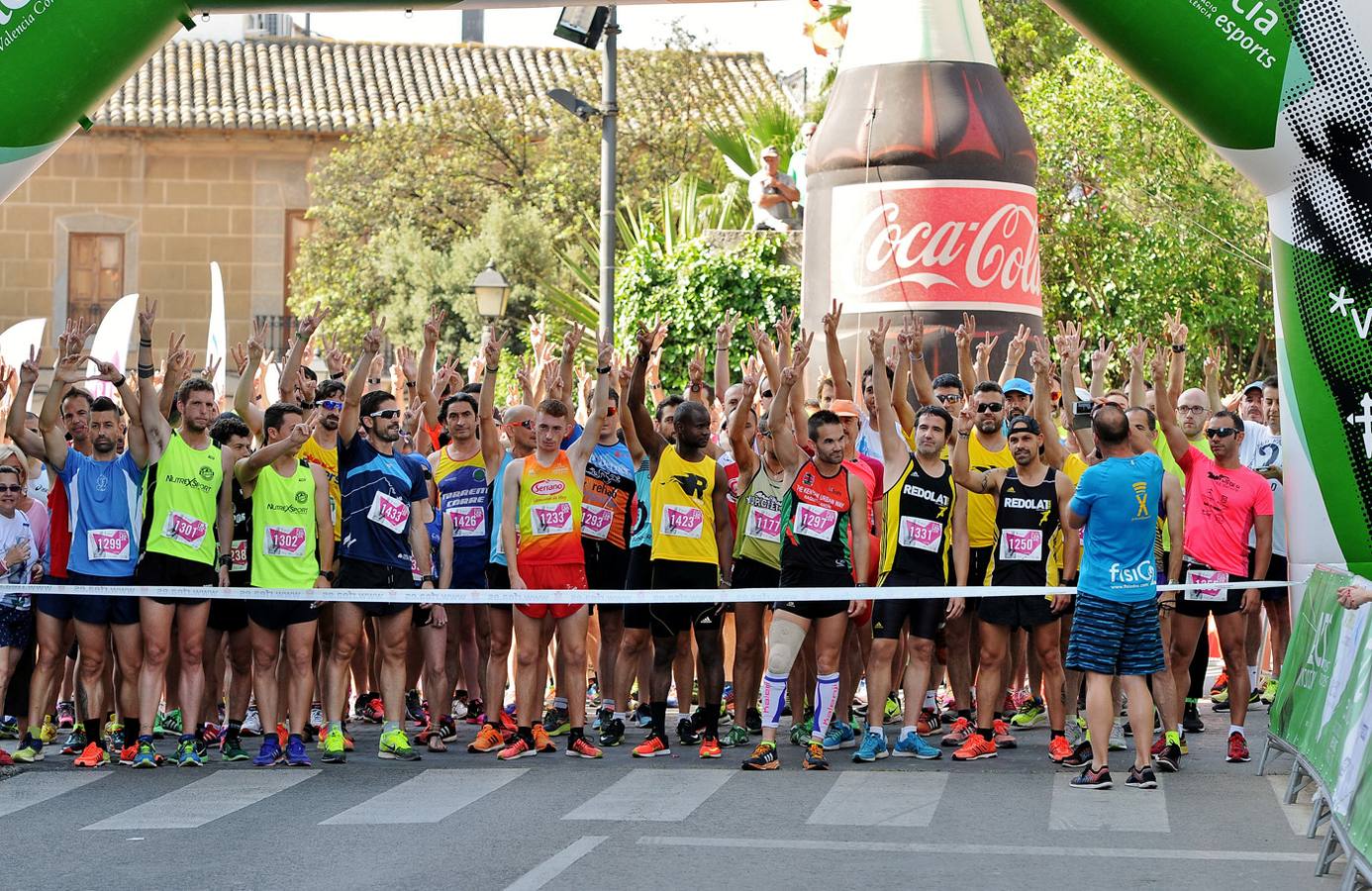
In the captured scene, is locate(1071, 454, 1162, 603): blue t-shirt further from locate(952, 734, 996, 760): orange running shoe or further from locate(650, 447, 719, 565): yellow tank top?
locate(650, 447, 719, 565): yellow tank top

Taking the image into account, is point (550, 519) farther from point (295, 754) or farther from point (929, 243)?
point (929, 243)

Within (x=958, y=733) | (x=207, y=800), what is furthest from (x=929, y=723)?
(x=207, y=800)

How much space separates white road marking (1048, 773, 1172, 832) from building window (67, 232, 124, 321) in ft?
113

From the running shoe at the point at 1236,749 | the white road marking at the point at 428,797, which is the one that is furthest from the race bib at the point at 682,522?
the running shoe at the point at 1236,749

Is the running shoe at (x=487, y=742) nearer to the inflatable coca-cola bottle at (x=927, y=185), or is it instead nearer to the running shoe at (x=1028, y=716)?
the running shoe at (x=1028, y=716)

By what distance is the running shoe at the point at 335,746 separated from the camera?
9.95 metres

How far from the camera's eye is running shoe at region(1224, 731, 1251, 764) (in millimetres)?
9875

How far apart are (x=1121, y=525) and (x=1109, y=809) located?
1323 mm

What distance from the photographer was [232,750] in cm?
1005

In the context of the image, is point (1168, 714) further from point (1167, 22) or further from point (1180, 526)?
point (1167, 22)

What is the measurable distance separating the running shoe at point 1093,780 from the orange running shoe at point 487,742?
3.09 meters

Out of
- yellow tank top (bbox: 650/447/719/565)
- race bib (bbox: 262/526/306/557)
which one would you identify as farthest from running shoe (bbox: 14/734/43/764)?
yellow tank top (bbox: 650/447/719/565)

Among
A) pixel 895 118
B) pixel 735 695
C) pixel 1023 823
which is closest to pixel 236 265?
pixel 895 118

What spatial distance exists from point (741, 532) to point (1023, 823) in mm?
2800
